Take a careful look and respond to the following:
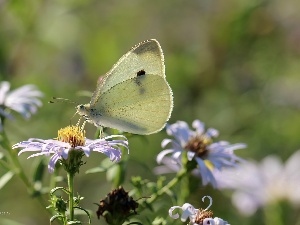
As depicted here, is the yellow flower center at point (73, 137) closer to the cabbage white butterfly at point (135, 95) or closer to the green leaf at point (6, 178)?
the cabbage white butterfly at point (135, 95)

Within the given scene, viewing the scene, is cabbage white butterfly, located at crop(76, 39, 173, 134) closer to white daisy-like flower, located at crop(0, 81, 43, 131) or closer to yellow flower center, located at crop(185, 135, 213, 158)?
yellow flower center, located at crop(185, 135, 213, 158)

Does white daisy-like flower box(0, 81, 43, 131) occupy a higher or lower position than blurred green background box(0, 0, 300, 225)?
lower

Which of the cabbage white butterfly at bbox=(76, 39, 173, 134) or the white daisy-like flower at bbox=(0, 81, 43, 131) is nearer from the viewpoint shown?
the cabbage white butterfly at bbox=(76, 39, 173, 134)

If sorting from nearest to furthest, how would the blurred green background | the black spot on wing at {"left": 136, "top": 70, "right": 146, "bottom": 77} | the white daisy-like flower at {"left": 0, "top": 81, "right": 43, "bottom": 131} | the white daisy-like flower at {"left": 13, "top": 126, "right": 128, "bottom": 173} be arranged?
the white daisy-like flower at {"left": 13, "top": 126, "right": 128, "bottom": 173}
the black spot on wing at {"left": 136, "top": 70, "right": 146, "bottom": 77}
the white daisy-like flower at {"left": 0, "top": 81, "right": 43, "bottom": 131}
the blurred green background

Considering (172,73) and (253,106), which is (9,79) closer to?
(172,73)

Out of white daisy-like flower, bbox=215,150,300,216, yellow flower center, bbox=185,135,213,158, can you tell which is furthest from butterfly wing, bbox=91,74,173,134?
white daisy-like flower, bbox=215,150,300,216
